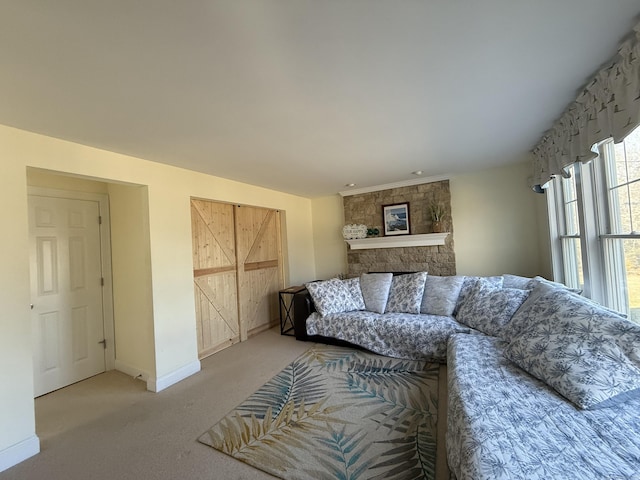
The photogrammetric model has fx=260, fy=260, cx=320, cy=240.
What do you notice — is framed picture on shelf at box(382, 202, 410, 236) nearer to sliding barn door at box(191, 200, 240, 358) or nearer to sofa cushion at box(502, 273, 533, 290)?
sofa cushion at box(502, 273, 533, 290)

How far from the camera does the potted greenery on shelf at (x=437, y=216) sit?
3.99 meters

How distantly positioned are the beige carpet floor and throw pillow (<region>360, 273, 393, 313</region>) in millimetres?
1145

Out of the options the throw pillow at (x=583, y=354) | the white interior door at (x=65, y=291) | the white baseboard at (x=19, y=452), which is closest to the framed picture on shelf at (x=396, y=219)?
the throw pillow at (x=583, y=354)

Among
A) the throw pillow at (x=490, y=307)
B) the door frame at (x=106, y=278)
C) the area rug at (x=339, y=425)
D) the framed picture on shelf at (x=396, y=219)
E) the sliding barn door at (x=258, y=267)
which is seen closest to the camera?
the area rug at (x=339, y=425)

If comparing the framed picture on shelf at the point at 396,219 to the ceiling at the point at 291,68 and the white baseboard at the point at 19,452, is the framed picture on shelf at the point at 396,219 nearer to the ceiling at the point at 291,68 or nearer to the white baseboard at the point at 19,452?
the ceiling at the point at 291,68

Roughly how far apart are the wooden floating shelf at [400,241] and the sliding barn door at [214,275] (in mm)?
2105

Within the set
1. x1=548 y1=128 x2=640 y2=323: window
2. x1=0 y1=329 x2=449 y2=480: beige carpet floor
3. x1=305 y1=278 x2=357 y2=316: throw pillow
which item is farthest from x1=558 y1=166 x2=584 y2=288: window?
x1=305 y1=278 x2=357 y2=316: throw pillow

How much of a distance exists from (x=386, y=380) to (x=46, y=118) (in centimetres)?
336

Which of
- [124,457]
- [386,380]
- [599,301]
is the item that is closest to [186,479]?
[124,457]

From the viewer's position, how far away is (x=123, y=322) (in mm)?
3002

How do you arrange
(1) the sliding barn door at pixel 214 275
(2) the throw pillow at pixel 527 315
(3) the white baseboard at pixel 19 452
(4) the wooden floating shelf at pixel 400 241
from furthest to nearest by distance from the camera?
(4) the wooden floating shelf at pixel 400 241
(1) the sliding barn door at pixel 214 275
(2) the throw pillow at pixel 527 315
(3) the white baseboard at pixel 19 452

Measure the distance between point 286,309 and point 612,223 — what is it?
388 cm

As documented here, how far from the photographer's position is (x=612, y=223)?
1.91m

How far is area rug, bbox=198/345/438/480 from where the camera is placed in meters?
1.57
